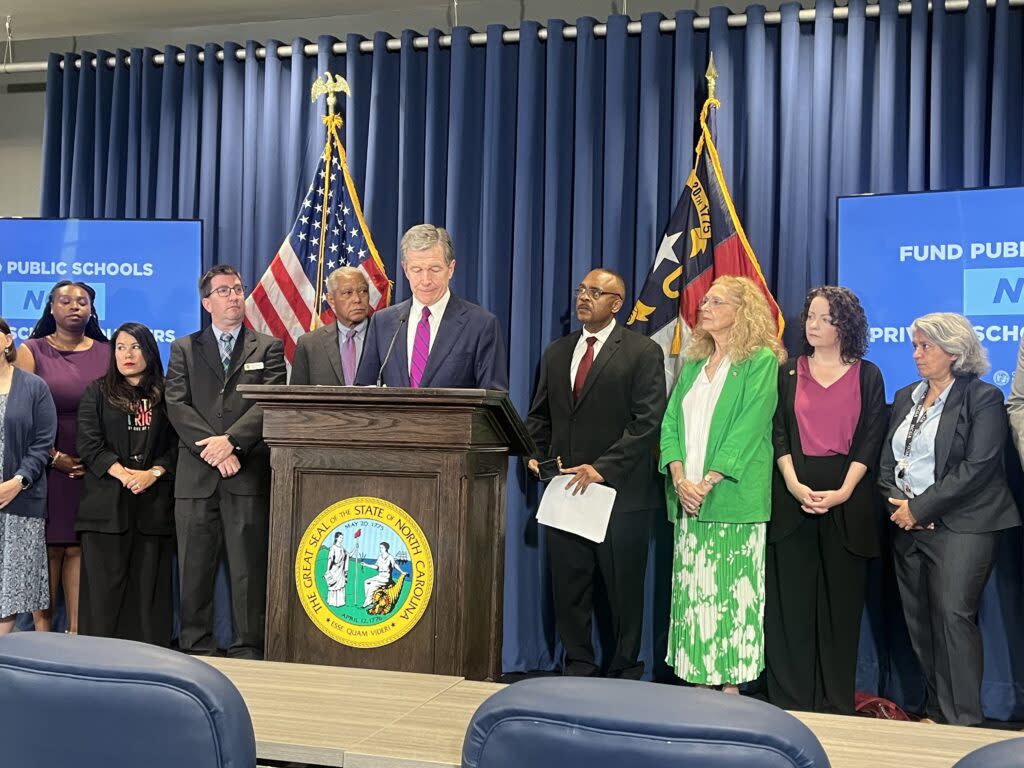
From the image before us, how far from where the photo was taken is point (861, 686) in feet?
15.4

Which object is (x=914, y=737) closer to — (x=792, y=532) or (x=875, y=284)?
(x=792, y=532)

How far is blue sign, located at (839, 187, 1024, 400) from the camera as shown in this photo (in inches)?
171

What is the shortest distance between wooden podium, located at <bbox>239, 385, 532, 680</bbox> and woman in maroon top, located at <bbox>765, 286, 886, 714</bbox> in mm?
1873

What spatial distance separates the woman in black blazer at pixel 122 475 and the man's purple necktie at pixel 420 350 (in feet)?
5.88

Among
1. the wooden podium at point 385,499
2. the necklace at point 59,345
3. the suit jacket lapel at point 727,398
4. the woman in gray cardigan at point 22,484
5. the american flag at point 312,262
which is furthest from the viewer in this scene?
the american flag at point 312,262

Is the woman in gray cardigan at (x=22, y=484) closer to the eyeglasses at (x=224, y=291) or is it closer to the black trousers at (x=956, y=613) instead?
the eyeglasses at (x=224, y=291)

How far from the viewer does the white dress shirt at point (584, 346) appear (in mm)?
4688

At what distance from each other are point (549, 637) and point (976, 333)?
2244 mm

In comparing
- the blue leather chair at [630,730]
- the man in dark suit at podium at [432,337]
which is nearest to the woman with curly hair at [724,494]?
the man in dark suit at podium at [432,337]

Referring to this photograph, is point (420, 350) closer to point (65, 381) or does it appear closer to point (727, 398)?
point (727, 398)

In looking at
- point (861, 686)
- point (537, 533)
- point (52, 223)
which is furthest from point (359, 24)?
point (861, 686)

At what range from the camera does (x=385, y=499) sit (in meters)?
2.55

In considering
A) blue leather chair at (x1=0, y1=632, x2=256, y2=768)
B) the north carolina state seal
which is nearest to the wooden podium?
the north carolina state seal

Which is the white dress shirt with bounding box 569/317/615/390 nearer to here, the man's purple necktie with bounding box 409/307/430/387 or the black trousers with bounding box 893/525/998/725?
the man's purple necktie with bounding box 409/307/430/387
